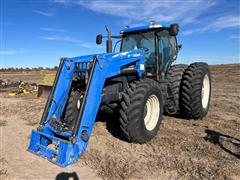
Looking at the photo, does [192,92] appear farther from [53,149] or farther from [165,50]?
[53,149]

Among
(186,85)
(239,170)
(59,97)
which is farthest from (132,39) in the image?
(239,170)

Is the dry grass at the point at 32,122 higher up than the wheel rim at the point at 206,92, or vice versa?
the wheel rim at the point at 206,92

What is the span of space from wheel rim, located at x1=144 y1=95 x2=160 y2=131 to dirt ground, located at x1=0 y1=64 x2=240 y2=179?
0.32 m

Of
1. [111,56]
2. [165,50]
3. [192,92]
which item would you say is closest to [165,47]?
[165,50]

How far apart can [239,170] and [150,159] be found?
4.37ft

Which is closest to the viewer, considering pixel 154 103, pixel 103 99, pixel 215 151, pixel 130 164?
pixel 130 164

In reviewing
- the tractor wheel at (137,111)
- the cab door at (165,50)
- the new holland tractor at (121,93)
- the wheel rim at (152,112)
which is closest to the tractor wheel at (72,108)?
the new holland tractor at (121,93)

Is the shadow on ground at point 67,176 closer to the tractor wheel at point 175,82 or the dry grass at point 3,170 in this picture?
the dry grass at point 3,170

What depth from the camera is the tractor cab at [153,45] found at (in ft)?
20.8

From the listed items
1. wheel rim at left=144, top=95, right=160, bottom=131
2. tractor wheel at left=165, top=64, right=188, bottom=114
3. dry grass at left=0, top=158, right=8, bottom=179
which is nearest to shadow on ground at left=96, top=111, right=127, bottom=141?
wheel rim at left=144, top=95, right=160, bottom=131

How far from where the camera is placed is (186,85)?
6457 mm

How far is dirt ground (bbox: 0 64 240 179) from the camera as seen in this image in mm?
3762

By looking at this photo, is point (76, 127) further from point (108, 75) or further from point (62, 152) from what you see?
point (108, 75)

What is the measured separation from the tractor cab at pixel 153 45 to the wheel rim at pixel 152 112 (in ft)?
3.58
